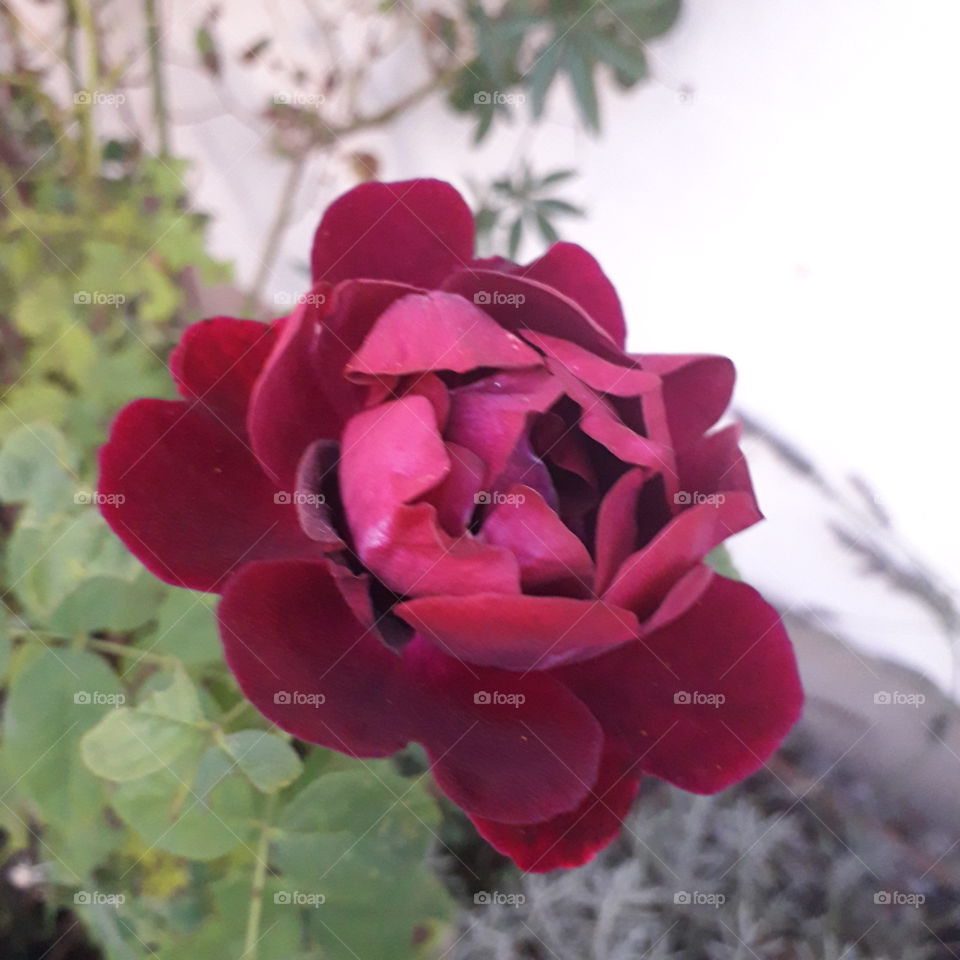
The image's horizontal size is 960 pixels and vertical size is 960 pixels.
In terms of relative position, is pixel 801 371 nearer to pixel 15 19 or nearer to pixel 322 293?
pixel 322 293

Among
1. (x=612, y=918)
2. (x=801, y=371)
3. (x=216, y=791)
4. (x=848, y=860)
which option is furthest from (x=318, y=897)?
(x=801, y=371)

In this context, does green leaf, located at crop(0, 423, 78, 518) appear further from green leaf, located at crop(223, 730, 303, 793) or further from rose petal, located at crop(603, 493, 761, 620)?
rose petal, located at crop(603, 493, 761, 620)

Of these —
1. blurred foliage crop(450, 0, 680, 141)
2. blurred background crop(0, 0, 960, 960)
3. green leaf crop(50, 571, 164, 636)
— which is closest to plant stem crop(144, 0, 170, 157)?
blurred background crop(0, 0, 960, 960)

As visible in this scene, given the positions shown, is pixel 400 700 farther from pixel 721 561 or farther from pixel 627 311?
pixel 627 311

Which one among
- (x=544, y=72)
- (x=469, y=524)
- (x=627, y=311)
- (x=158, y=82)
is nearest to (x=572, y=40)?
(x=544, y=72)

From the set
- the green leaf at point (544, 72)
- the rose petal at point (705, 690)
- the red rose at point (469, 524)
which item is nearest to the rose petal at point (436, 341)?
the red rose at point (469, 524)

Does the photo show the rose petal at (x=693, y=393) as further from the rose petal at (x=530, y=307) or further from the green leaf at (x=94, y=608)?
the green leaf at (x=94, y=608)
